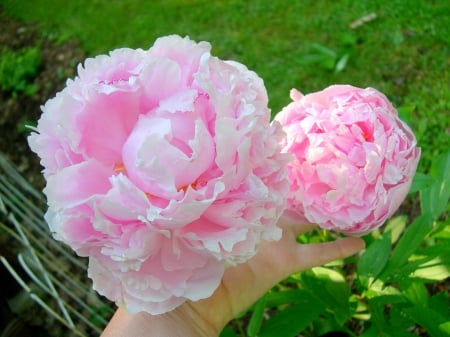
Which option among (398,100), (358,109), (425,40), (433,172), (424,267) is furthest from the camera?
(425,40)

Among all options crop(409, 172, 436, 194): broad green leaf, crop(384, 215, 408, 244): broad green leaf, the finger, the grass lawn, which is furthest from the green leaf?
the finger

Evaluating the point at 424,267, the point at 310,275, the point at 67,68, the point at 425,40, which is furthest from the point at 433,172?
the point at 67,68

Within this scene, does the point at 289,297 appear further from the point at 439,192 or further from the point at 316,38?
the point at 316,38

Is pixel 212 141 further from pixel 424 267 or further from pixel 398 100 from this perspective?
pixel 398 100

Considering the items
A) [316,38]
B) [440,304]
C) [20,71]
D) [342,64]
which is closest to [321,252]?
[440,304]

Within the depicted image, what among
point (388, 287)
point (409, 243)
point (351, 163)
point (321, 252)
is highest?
point (351, 163)

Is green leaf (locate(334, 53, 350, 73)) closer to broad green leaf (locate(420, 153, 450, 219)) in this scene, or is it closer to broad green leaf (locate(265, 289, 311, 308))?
broad green leaf (locate(420, 153, 450, 219))
